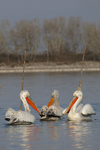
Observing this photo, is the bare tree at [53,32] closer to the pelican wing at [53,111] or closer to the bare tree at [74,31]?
the bare tree at [74,31]

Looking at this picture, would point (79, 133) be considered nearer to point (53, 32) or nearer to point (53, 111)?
point (53, 111)

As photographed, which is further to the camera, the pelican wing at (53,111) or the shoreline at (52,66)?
the shoreline at (52,66)

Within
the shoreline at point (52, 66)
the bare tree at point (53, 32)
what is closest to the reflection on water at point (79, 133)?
the shoreline at point (52, 66)

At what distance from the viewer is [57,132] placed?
425 inches

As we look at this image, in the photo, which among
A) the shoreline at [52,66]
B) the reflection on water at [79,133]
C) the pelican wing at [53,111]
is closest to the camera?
the reflection on water at [79,133]

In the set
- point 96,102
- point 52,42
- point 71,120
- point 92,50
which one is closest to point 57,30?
point 52,42

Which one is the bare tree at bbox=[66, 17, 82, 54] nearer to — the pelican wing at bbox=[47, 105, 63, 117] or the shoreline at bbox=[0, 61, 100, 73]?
the shoreline at bbox=[0, 61, 100, 73]

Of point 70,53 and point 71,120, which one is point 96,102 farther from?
point 70,53

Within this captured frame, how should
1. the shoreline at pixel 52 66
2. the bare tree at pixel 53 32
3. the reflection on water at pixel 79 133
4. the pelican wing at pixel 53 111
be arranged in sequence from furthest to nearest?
the bare tree at pixel 53 32 < the shoreline at pixel 52 66 < the pelican wing at pixel 53 111 < the reflection on water at pixel 79 133

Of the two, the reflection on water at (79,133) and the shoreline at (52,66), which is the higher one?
the reflection on water at (79,133)

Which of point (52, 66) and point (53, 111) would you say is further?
point (52, 66)

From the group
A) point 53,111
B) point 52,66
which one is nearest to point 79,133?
point 53,111

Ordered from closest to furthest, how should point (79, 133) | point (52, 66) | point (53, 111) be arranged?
point (79, 133), point (53, 111), point (52, 66)

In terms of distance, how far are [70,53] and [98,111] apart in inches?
2349
